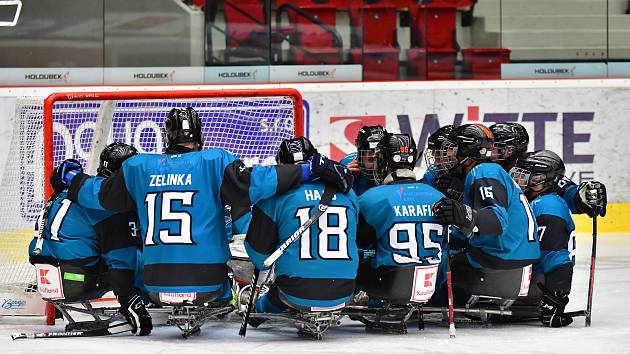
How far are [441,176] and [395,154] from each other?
593 mm

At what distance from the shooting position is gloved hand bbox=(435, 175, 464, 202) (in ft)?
18.4

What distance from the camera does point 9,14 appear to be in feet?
30.8

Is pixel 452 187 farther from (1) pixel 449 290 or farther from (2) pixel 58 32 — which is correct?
(2) pixel 58 32

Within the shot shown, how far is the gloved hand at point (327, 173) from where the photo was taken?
494cm

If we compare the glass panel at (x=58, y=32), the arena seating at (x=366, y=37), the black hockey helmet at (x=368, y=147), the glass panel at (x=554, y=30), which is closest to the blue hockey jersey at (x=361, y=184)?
the black hockey helmet at (x=368, y=147)

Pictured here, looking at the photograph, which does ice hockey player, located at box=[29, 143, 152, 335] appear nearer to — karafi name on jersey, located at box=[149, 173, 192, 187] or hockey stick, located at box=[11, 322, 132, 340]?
hockey stick, located at box=[11, 322, 132, 340]

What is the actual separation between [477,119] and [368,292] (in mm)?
4202

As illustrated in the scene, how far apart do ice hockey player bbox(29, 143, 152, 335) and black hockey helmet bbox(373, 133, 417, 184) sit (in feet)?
3.60

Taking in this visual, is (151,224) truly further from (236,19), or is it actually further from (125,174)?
(236,19)

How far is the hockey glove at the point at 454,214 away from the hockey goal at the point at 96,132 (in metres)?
1.41

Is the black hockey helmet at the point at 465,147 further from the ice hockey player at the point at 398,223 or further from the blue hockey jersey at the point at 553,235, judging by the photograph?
the blue hockey jersey at the point at 553,235

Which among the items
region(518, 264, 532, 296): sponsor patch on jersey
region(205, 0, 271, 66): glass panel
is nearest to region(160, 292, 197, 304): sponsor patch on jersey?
region(518, 264, 532, 296): sponsor patch on jersey

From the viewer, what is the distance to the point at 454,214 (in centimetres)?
489

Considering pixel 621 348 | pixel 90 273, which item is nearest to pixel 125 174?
pixel 90 273
